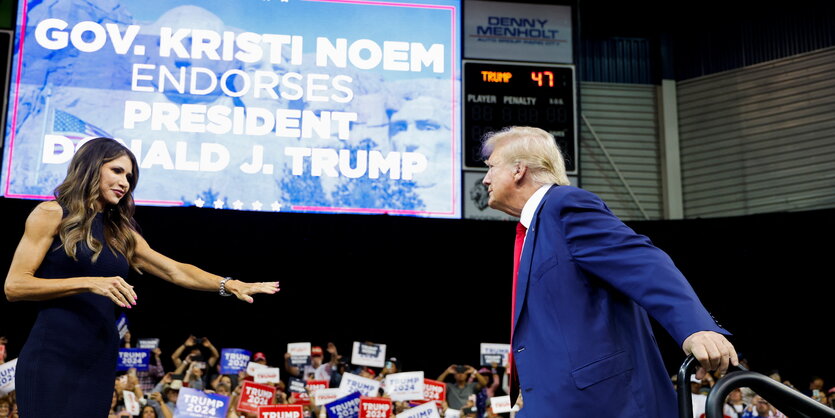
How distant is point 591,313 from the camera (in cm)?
171

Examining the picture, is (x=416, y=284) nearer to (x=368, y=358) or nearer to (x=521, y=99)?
(x=368, y=358)

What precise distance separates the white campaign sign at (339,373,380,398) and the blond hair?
456cm

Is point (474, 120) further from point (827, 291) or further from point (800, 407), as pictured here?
point (800, 407)

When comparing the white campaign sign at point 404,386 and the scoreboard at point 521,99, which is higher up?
the scoreboard at point 521,99

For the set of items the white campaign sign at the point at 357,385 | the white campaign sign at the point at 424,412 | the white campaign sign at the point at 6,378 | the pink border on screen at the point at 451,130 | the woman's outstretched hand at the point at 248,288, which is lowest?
the white campaign sign at the point at 424,412

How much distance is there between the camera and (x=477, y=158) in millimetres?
7289

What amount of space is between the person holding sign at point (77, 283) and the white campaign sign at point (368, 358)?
15.5 ft

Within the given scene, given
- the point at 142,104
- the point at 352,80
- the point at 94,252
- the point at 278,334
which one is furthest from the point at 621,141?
the point at 94,252

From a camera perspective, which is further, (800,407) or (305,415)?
(305,415)

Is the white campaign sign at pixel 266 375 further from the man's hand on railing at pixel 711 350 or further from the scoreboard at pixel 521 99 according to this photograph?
the man's hand on railing at pixel 711 350

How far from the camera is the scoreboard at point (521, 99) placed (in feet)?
24.3

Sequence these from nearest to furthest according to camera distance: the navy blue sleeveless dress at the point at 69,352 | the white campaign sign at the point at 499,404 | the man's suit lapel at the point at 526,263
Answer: the man's suit lapel at the point at 526,263, the navy blue sleeveless dress at the point at 69,352, the white campaign sign at the point at 499,404

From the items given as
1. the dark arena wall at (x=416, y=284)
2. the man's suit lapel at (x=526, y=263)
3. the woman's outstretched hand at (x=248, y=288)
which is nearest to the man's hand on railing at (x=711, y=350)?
the man's suit lapel at (x=526, y=263)

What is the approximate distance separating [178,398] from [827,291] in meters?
5.89
